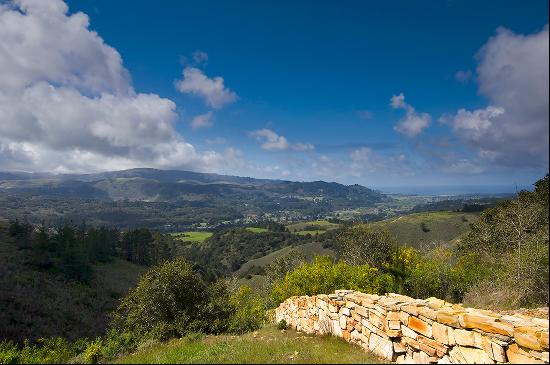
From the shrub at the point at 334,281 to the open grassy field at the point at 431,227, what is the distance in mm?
112775

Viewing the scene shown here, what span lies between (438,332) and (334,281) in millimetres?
23279

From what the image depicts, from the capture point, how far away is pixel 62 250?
89.3 meters

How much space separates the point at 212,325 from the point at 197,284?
12.3ft

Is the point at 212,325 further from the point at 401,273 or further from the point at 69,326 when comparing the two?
the point at 69,326

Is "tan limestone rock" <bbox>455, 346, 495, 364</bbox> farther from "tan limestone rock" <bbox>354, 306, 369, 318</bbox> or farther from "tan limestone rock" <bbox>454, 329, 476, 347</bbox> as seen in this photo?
"tan limestone rock" <bbox>354, 306, 369, 318</bbox>

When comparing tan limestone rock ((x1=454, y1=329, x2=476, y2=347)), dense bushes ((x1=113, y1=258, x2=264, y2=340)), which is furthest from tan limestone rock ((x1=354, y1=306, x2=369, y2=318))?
dense bushes ((x1=113, y1=258, x2=264, y2=340))

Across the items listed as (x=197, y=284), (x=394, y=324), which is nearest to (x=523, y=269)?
(x=394, y=324)

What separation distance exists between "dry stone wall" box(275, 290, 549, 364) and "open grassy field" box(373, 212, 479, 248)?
446 feet

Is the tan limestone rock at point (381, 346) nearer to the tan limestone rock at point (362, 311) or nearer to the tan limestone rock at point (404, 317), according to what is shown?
the tan limestone rock at point (362, 311)

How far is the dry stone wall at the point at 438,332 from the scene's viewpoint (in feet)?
30.2

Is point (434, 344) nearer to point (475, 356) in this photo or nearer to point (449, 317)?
point (449, 317)

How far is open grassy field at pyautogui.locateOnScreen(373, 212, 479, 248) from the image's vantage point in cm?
14688

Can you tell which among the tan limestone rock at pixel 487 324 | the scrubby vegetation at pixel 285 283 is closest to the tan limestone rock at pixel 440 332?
Result: the tan limestone rock at pixel 487 324

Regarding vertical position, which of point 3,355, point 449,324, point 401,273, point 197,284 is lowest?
point 3,355
